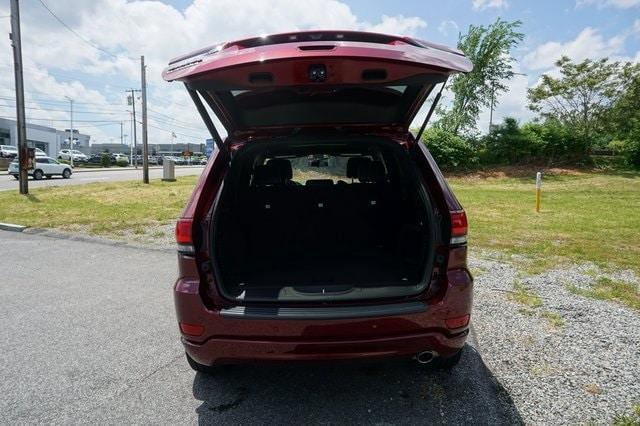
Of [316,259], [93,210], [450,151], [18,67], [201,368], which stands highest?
[18,67]

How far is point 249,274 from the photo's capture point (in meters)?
2.90

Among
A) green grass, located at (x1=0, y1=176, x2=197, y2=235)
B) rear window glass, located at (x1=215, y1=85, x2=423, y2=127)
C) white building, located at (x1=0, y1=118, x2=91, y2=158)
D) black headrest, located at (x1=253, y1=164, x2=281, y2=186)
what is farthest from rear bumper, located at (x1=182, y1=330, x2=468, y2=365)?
white building, located at (x1=0, y1=118, x2=91, y2=158)

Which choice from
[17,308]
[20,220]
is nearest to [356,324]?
[17,308]

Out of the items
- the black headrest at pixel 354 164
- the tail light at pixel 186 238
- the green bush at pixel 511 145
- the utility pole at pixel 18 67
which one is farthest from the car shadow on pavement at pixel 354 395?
the green bush at pixel 511 145

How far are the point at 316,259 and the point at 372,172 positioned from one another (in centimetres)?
94

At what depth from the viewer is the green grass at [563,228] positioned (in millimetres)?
5934

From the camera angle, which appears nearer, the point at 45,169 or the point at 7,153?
the point at 45,169

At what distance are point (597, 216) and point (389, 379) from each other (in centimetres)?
897

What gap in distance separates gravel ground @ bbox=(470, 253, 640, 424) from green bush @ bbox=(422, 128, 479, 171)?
1953 cm

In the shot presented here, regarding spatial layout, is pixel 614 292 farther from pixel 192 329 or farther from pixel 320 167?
pixel 192 329

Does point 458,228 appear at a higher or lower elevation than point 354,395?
higher

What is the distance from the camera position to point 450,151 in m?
23.5

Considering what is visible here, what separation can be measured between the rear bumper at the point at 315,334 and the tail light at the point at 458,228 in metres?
0.27

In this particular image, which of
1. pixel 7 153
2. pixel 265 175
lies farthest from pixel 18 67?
pixel 7 153
